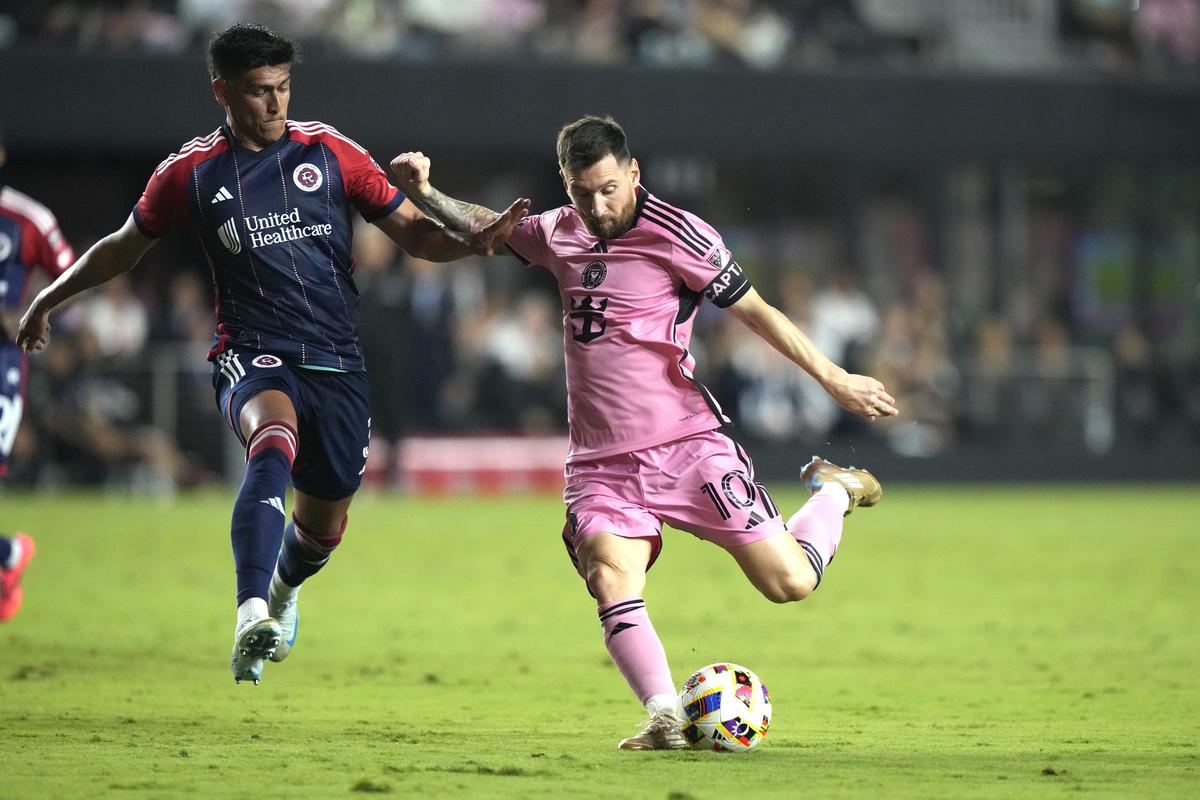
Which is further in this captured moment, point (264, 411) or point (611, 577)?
point (264, 411)

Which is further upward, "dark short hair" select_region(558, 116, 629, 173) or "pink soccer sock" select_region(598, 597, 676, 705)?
"dark short hair" select_region(558, 116, 629, 173)

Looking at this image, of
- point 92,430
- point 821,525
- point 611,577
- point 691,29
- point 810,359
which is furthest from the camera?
point 691,29

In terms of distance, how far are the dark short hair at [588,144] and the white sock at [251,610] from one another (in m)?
1.94

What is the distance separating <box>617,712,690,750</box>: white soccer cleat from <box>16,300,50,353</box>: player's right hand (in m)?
3.04

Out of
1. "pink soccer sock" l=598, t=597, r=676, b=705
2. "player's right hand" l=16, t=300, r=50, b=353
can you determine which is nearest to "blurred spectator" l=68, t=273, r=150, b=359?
"player's right hand" l=16, t=300, r=50, b=353

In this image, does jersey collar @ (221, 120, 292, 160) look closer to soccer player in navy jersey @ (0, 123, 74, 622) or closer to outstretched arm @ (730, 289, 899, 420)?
outstretched arm @ (730, 289, 899, 420)

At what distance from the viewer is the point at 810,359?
667cm

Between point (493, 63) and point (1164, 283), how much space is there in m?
10.9

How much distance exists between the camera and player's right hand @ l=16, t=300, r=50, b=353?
739cm

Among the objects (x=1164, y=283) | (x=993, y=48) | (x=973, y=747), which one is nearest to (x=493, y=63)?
(x=993, y=48)

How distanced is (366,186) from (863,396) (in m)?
2.27

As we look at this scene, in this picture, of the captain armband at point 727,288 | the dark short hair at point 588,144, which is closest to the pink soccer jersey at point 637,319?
the captain armband at point 727,288

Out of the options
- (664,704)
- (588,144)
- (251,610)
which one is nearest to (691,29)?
(588,144)

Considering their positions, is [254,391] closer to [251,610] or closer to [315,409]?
[315,409]
